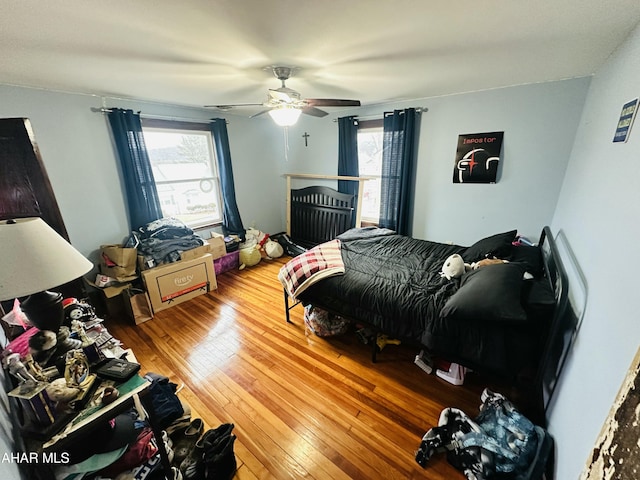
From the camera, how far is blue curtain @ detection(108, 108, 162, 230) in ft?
8.81

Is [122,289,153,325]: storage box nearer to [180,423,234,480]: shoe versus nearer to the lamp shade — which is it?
[180,423,234,480]: shoe

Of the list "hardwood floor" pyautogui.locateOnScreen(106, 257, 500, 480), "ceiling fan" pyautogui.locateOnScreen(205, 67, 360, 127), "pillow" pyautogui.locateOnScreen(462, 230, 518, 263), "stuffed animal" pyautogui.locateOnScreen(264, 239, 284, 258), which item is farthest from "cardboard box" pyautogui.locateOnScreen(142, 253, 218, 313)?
"pillow" pyautogui.locateOnScreen(462, 230, 518, 263)

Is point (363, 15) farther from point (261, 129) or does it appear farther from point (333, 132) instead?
point (261, 129)

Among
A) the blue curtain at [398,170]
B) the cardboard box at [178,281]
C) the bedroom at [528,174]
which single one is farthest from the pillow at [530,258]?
the cardboard box at [178,281]

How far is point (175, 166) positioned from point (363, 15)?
3142mm

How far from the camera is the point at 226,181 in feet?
12.3

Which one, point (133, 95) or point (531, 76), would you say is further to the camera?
point (133, 95)

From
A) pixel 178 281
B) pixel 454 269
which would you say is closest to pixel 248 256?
pixel 178 281

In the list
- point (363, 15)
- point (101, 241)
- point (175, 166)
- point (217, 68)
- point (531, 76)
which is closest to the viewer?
point (363, 15)

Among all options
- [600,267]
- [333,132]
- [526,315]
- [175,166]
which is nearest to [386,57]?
[600,267]

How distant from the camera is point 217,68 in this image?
1773mm

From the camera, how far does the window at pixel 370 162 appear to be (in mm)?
3443

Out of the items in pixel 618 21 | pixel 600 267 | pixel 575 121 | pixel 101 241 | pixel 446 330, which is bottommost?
pixel 446 330

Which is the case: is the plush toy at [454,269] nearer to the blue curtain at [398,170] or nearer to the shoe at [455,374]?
the shoe at [455,374]
